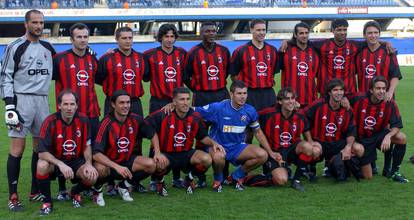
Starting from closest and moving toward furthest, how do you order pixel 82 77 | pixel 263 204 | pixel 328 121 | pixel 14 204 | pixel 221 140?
pixel 14 204
pixel 263 204
pixel 82 77
pixel 221 140
pixel 328 121

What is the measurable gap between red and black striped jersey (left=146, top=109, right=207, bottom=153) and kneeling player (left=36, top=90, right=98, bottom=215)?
664 millimetres

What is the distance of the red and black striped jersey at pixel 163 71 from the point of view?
5520 millimetres

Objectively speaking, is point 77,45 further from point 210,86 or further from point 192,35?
point 192,35

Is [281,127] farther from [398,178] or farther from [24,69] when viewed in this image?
[24,69]

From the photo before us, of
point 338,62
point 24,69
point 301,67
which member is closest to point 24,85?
point 24,69

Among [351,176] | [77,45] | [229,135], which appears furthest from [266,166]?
[77,45]

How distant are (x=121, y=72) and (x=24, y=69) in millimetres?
940

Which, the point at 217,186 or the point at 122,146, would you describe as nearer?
the point at 122,146

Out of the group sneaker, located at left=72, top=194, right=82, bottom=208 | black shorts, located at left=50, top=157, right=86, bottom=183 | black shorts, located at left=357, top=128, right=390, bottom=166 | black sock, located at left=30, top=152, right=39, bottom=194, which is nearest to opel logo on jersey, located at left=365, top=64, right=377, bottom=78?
black shorts, located at left=357, top=128, right=390, bottom=166

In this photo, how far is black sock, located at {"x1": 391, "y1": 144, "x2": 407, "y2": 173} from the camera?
547 cm

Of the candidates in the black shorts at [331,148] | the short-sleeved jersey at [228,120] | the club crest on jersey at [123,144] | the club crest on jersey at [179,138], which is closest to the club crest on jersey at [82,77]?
the club crest on jersey at [123,144]

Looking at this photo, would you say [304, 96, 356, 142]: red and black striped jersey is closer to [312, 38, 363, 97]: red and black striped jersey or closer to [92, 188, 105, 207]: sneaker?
[312, 38, 363, 97]: red and black striped jersey

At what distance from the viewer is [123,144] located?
191 inches

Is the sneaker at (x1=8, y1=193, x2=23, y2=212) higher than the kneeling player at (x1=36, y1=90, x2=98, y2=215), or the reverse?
the kneeling player at (x1=36, y1=90, x2=98, y2=215)
